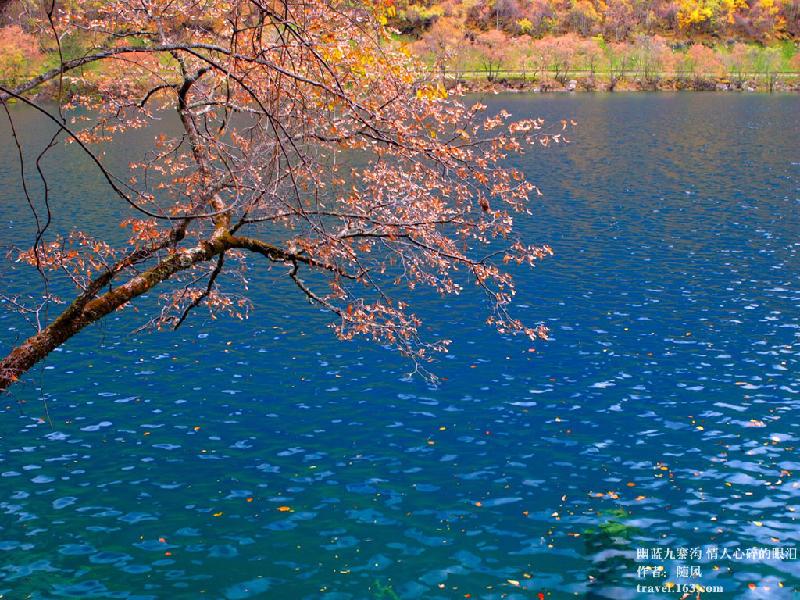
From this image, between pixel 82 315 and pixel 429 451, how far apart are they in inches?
353

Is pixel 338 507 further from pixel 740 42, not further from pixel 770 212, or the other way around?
pixel 740 42

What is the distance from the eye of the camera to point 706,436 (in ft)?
61.8

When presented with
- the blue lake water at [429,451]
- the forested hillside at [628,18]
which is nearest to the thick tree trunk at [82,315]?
the blue lake water at [429,451]

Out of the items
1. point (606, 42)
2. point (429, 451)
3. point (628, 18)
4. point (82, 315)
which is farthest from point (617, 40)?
point (82, 315)

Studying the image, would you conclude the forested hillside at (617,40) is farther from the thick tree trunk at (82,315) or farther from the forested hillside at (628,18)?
the thick tree trunk at (82,315)

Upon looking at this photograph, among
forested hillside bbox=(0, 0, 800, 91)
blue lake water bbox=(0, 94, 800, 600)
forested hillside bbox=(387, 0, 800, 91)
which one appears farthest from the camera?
forested hillside bbox=(387, 0, 800, 91)

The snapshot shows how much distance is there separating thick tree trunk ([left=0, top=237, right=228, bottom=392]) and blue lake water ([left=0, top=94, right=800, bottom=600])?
177 inches

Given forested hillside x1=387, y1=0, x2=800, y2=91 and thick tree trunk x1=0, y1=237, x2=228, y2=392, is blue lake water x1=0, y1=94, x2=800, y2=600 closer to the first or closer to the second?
thick tree trunk x1=0, y1=237, x2=228, y2=392

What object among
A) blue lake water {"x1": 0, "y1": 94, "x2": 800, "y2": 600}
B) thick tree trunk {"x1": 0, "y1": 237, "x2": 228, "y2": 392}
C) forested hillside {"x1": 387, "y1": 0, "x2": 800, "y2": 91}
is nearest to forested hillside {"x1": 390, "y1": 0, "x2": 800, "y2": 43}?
forested hillside {"x1": 387, "y1": 0, "x2": 800, "y2": 91}

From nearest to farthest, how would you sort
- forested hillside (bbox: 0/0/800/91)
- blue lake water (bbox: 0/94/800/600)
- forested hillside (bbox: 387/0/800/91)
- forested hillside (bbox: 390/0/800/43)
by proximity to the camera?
1. blue lake water (bbox: 0/94/800/600)
2. forested hillside (bbox: 0/0/800/91)
3. forested hillside (bbox: 387/0/800/91)
4. forested hillside (bbox: 390/0/800/43)

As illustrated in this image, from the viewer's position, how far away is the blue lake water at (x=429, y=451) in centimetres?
1415

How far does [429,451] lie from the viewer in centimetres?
1838

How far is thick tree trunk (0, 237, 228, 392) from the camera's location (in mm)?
11281

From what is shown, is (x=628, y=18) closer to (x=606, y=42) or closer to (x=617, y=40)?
(x=617, y=40)
